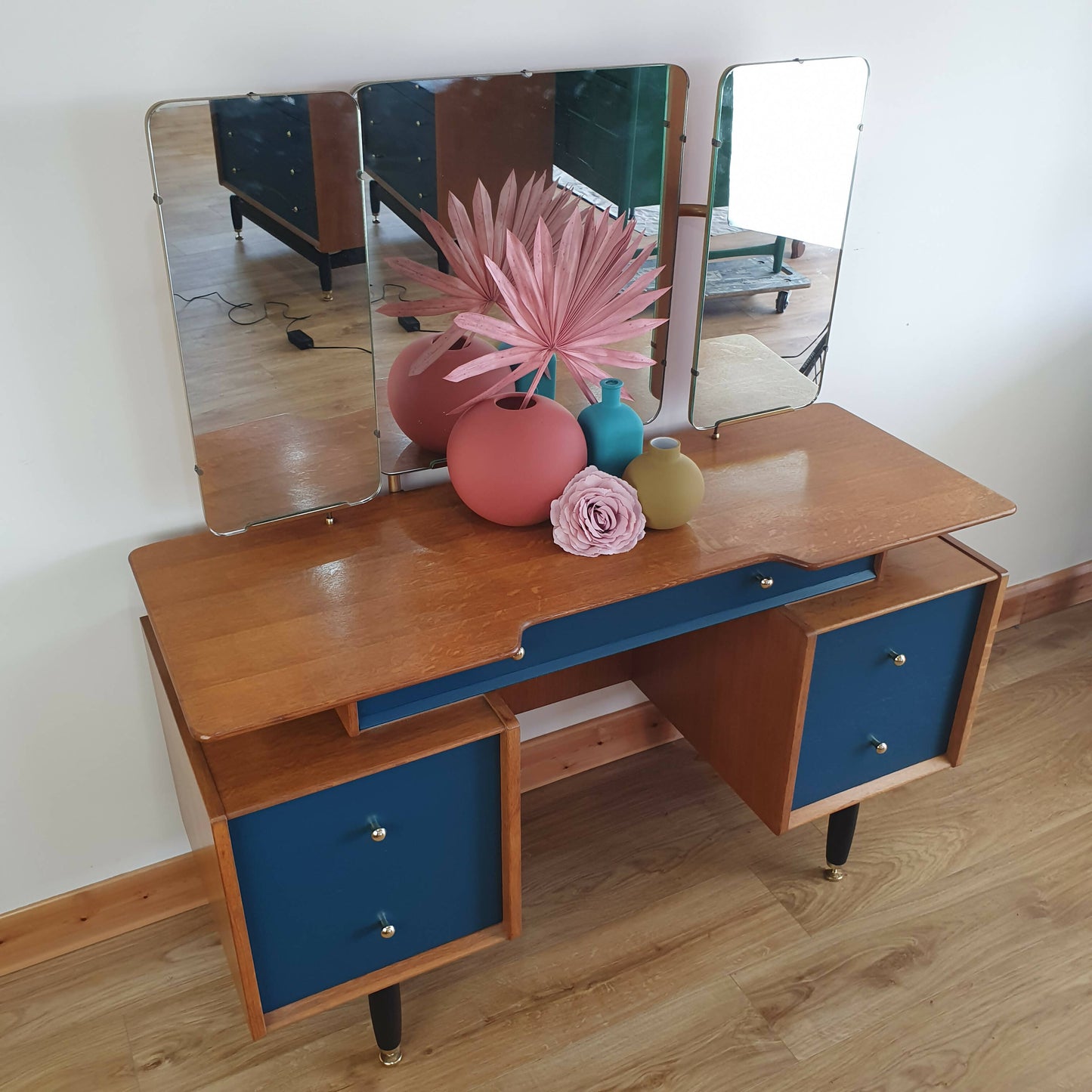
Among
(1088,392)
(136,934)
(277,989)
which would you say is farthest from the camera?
(1088,392)

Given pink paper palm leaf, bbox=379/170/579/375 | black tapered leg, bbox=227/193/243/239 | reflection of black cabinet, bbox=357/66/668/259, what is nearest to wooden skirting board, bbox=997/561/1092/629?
reflection of black cabinet, bbox=357/66/668/259

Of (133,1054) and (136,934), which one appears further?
(136,934)

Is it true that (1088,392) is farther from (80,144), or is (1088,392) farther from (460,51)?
(80,144)

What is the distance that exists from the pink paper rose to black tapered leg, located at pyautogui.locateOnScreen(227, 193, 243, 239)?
50cm

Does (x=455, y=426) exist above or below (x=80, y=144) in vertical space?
below

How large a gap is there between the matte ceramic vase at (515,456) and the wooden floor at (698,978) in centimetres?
76

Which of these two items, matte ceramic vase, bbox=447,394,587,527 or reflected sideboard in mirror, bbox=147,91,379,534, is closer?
reflected sideboard in mirror, bbox=147,91,379,534

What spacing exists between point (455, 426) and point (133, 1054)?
3.37 ft

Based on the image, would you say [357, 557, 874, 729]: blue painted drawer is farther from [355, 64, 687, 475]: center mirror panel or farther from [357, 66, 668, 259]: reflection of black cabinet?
[357, 66, 668, 259]: reflection of black cabinet

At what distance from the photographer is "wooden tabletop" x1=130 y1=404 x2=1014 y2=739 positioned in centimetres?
120

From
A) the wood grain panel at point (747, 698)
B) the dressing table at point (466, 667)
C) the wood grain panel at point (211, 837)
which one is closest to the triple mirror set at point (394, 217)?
the dressing table at point (466, 667)

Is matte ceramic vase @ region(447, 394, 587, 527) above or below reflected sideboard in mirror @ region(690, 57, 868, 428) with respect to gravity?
below

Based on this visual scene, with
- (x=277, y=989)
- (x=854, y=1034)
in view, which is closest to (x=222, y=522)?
(x=277, y=989)

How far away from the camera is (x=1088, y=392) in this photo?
231 cm
